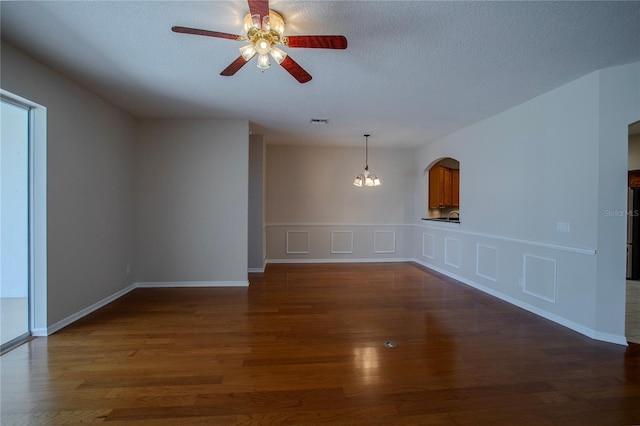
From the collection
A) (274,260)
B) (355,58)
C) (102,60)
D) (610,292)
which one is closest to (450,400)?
(610,292)

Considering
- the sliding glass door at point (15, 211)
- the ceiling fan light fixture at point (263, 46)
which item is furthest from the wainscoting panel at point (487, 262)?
the sliding glass door at point (15, 211)

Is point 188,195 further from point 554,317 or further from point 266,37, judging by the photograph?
point 554,317

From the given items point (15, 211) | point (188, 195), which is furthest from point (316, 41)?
point (188, 195)

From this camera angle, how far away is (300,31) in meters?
2.27

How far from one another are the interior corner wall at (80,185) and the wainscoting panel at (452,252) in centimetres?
568

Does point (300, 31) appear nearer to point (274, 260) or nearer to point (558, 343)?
point (558, 343)

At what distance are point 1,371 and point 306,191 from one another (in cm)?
539

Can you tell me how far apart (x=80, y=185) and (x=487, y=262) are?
5.78 meters

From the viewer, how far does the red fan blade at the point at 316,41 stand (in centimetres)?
189

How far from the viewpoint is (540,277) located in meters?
3.57

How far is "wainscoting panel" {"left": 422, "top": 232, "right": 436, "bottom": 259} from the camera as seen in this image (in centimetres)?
614

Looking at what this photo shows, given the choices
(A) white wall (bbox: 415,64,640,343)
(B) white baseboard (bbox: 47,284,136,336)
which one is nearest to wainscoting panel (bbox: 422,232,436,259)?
(A) white wall (bbox: 415,64,640,343)

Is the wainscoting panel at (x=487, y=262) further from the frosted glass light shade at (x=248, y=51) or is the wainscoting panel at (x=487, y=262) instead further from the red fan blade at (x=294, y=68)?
the frosted glass light shade at (x=248, y=51)

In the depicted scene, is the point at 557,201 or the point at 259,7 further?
the point at 557,201
